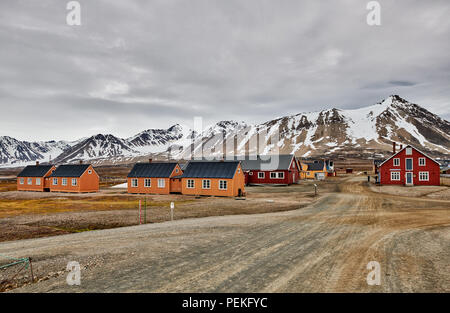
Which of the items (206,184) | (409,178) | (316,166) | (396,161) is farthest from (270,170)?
(316,166)

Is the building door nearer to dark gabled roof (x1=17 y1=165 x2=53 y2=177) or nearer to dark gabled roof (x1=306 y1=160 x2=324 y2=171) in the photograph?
dark gabled roof (x1=306 y1=160 x2=324 y2=171)

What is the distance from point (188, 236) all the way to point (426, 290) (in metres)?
11.2

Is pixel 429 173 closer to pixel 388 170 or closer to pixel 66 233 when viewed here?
pixel 388 170

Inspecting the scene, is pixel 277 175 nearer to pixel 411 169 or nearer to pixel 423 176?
pixel 411 169

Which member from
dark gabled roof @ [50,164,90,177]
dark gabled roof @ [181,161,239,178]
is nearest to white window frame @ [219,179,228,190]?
dark gabled roof @ [181,161,239,178]

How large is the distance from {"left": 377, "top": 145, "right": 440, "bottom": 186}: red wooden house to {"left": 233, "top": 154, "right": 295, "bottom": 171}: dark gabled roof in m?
20.2

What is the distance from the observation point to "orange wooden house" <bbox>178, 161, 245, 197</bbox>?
41.8 m

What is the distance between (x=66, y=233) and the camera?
1833 centimetres

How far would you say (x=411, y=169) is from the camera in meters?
50.1

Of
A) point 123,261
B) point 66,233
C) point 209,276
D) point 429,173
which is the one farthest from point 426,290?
point 429,173

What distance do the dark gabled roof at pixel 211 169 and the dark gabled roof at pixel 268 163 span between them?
2240 cm

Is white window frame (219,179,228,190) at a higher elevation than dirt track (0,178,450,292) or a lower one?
higher

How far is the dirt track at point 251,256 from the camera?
8883mm

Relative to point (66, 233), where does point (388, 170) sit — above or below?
above
